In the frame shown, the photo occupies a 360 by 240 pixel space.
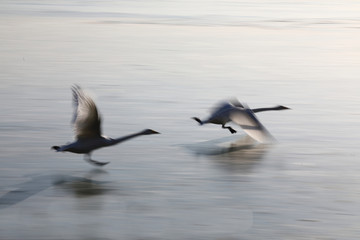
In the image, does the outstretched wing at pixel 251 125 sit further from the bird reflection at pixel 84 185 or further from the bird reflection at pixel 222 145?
the bird reflection at pixel 84 185

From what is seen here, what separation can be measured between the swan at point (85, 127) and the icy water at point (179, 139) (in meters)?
0.26

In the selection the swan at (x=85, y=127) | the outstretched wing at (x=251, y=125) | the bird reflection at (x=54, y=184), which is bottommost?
the bird reflection at (x=54, y=184)

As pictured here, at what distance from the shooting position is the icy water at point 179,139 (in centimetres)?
618

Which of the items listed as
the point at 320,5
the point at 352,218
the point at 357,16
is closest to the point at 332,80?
the point at 352,218

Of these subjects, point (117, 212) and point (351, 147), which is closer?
point (117, 212)

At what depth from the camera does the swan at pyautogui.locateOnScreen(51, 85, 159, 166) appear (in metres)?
7.14

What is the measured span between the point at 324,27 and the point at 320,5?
800 centimetres

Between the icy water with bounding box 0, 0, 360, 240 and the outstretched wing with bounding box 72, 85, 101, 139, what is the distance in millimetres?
388

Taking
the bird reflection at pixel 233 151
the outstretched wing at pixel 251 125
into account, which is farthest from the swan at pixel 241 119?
the bird reflection at pixel 233 151

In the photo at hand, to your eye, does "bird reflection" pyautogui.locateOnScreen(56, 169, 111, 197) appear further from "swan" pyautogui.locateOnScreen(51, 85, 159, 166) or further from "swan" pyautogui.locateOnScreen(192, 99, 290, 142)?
"swan" pyautogui.locateOnScreen(192, 99, 290, 142)

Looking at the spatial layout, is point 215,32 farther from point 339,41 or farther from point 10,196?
point 10,196

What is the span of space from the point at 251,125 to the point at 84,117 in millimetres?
2198

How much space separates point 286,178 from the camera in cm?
745

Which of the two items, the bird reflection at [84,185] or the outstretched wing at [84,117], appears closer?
the bird reflection at [84,185]
